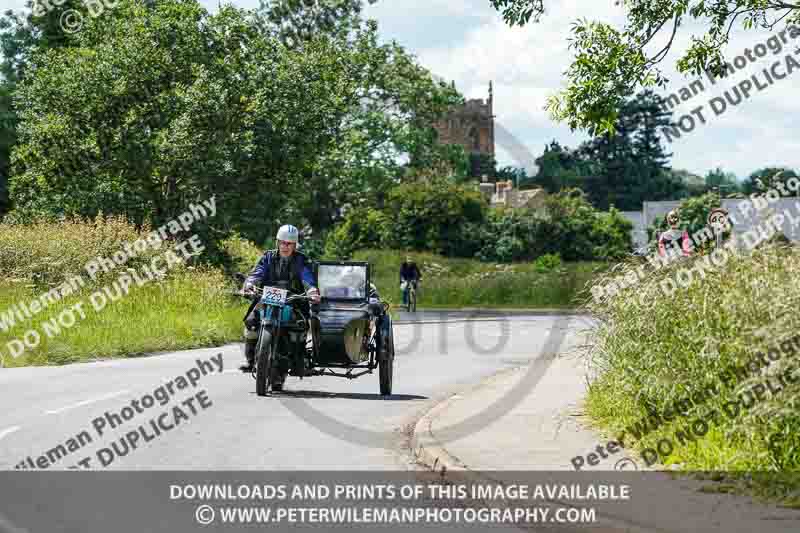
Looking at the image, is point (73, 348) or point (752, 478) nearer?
point (752, 478)

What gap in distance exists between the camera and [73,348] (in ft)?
74.8

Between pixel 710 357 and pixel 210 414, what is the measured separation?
5997 mm

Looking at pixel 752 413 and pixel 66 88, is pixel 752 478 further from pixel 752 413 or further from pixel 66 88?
pixel 66 88

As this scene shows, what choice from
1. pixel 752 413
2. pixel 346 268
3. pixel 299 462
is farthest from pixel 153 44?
pixel 752 413

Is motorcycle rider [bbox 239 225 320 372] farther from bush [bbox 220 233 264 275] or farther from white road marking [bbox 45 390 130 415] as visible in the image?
bush [bbox 220 233 264 275]

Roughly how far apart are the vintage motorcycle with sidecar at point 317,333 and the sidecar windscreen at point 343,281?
12mm

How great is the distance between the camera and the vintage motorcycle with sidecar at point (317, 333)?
1526 cm

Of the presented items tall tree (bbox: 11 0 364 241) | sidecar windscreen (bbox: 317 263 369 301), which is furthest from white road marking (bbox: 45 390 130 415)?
tall tree (bbox: 11 0 364 241)

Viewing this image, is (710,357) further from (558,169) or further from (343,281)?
(558,169)

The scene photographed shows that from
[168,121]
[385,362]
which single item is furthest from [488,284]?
[385,362]

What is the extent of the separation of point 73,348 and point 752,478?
1600 centimetres

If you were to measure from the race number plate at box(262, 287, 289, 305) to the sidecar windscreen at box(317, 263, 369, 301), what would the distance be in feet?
3.53

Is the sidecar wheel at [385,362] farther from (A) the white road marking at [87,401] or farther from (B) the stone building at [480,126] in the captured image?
(B) the stone building at [480,126]

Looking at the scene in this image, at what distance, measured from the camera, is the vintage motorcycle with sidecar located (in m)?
15.3
